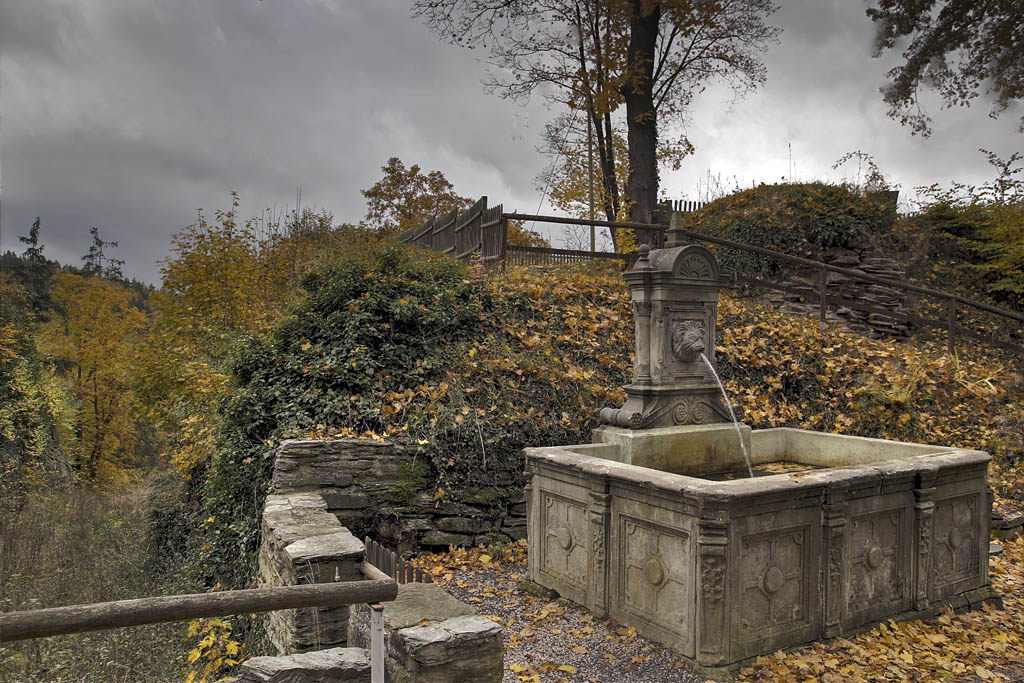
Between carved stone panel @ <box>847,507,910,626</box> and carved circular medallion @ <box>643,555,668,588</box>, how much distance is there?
4.58ft

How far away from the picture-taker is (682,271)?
6070 millimetres

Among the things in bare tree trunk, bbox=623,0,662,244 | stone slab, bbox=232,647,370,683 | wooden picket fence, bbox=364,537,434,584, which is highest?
bare tree trunk, bbox=623,0,662,244

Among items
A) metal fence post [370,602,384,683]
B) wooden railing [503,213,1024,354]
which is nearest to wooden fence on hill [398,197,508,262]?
wooden railing [503,213,1024,354]

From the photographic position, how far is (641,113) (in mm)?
14867

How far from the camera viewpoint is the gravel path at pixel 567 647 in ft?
14.2

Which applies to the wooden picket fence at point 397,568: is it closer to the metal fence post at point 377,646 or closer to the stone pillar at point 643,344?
the stone pillar at point 643,344

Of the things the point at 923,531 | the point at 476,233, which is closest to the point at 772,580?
the point at 923,531

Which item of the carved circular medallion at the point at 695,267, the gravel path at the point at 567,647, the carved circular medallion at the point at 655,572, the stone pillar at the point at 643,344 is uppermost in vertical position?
the carved circular medallion at the point at 695,267

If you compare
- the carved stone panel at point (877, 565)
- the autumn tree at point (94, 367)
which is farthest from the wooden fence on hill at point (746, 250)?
the autumn tree at point (94, 367)

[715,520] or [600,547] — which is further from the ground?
[715,520]

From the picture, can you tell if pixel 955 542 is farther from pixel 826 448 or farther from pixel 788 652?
pixel 788 652

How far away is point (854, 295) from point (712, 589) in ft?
38.1

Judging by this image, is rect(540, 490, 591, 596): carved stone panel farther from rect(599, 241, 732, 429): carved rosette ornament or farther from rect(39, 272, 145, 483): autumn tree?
rect(39, 272, 145, 483): autumn tree

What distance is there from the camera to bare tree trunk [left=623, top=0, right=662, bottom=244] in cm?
1479
